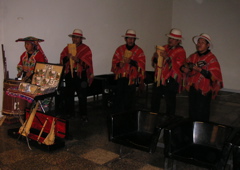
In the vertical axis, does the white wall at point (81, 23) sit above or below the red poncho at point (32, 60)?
above

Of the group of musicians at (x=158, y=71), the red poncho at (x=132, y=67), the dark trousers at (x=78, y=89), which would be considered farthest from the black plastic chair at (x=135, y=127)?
the dark trousers at (x=78, y=89)

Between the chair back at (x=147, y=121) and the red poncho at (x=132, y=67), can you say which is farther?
the red poncho at (x=132, y=67)

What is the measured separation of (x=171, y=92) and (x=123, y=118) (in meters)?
1.32

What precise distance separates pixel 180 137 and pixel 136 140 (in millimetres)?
520

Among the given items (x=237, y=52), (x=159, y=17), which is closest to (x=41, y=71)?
(x=159, y=17)

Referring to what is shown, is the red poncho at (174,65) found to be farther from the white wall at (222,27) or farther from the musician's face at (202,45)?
the white wall at (222,27)

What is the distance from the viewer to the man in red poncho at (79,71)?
454cm

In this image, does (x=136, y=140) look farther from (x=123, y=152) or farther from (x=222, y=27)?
(x=222, y=27)

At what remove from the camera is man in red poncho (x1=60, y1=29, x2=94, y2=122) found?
4543 millimetres

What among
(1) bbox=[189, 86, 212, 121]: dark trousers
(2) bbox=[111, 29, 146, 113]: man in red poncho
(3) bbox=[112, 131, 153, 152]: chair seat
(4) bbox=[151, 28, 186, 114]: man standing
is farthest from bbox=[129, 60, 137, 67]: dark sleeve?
(3) bbox=[112, 131, 153, 152]: chair seat

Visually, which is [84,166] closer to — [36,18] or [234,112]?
[36,18]

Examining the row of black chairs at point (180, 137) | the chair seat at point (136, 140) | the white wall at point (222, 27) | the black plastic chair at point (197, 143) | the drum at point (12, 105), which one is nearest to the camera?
the row of black chairs at point (180, 137)

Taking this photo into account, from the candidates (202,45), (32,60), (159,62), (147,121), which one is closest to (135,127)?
(147,121)

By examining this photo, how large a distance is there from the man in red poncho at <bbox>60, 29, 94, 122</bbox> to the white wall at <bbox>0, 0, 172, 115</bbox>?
1.03m
